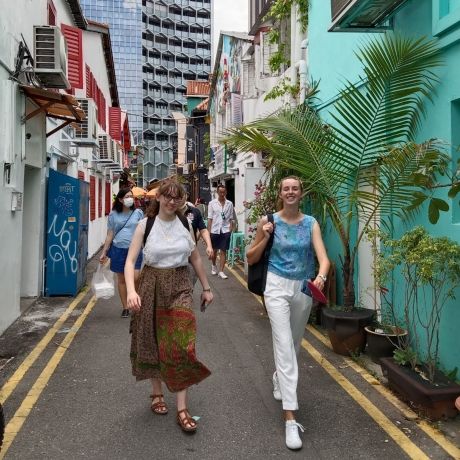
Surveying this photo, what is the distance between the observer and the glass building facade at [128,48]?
92.9 meters

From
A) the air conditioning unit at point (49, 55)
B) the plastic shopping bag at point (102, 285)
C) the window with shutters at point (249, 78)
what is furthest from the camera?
the window with shutters at point (249, 78)

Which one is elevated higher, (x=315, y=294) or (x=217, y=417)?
(x=315, y=294)

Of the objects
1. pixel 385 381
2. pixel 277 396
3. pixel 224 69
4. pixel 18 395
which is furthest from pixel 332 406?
pixel 224 69

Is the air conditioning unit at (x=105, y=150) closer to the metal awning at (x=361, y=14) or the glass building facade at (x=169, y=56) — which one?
the metal awning at (x=361, y=14)

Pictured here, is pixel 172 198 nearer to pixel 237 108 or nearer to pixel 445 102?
pixel 445 102

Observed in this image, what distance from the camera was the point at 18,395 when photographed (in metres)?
4.57

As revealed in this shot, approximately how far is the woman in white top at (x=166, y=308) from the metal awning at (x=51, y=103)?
403cm

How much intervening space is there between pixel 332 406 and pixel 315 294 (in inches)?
47.6

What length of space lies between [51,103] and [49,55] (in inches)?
26.3

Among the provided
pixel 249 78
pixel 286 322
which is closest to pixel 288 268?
pixel 286 322

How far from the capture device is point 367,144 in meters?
5.70

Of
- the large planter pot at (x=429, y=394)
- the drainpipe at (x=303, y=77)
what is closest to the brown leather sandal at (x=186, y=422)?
the large planter pot at (x=429, y=394)

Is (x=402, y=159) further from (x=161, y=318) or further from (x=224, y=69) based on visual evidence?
(x=224, y=69)

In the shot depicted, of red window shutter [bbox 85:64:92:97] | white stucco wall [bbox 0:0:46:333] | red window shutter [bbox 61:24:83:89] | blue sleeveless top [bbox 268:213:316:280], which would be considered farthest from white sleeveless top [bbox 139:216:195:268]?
red window shutter [bbox 85:64:92:97]
